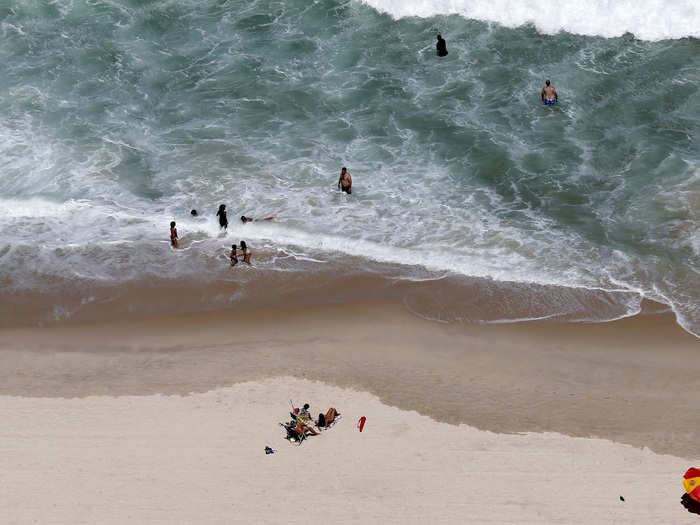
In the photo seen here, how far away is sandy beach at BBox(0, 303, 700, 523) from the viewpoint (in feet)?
57.9

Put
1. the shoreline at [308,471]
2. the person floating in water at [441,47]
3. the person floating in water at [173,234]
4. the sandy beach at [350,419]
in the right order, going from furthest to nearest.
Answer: the person floating in water at [441,47] → the person floating in water at [173,234] → the sandy beach at [350,419] → the shoreline at [308,471]

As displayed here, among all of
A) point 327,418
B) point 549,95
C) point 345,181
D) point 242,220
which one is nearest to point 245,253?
point 242,220

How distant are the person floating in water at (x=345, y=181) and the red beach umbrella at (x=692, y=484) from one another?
12882mm

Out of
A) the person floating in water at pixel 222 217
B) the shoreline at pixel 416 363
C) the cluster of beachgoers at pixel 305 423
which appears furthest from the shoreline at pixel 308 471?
the person floating in water at pixel 222 217

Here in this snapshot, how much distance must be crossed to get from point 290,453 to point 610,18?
75.2 ft

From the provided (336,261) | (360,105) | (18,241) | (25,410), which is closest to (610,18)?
(360,105)

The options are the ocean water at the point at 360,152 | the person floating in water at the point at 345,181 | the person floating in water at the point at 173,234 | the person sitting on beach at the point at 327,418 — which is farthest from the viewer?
the person floating in water at the point at 345,181

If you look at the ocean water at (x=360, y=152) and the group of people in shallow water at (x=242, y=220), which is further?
the group of people in shallow water at (x=242, y=220)

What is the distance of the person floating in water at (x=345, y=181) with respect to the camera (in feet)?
87.7

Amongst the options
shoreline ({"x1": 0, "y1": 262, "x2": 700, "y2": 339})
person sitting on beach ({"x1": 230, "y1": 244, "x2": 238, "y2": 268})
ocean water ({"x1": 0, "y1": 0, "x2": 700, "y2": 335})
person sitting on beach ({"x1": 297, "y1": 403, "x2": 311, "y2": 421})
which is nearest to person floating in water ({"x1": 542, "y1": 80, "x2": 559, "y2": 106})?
ocean water ({"x1": 0, "y1": 0, "x2": 700, "y2": 335})

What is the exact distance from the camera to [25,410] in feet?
65.9

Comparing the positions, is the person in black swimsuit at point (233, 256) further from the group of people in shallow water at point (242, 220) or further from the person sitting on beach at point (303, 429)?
the person sitting on beach at point (303, 429)

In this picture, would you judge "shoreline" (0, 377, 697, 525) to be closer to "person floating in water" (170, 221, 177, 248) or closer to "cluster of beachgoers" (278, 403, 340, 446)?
"cluster of beachgoers" (278, 403, 340, 446)

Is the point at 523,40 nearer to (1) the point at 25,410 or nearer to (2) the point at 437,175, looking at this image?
(2) the point at 437,175
